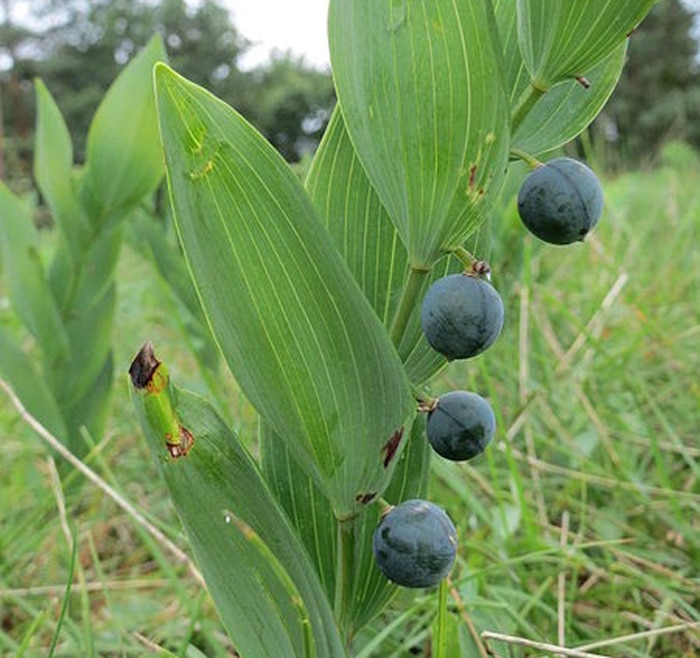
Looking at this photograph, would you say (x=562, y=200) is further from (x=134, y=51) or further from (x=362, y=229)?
(x=134, y=51)

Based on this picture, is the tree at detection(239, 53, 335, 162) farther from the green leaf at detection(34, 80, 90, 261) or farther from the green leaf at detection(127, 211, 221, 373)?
the green leaf at detection(34, 80, 90, 261)

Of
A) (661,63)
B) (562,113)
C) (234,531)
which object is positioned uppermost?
(562,113)

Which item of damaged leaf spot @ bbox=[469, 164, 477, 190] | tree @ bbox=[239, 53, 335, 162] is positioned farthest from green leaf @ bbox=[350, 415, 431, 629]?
tree @ bbox=[239, 53, 335, 162]

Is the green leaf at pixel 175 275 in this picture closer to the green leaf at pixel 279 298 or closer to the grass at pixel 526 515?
the grass at pixel 526 515

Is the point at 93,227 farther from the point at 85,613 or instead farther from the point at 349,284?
the point at 349,284

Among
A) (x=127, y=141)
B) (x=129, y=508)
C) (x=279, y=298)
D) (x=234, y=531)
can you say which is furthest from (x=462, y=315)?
(x=127, y=141)
